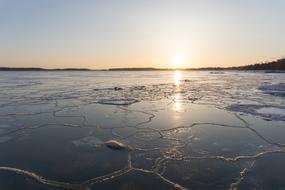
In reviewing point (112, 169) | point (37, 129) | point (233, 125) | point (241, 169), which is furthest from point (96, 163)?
point (233, 125)

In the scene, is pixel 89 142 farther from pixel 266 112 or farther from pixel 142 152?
pixel 266 112

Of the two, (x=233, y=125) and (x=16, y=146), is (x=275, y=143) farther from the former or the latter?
(x=16, y=146)

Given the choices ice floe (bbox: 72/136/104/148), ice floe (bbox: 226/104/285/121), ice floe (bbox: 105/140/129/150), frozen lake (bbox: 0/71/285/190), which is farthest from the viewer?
ice floe (bbox: 226/104/285/121)

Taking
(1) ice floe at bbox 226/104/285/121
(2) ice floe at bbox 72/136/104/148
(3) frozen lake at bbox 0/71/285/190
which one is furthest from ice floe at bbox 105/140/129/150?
(1) ice floe at bbox 226/104/285/121

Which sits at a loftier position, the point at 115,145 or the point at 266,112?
the point at 115,145

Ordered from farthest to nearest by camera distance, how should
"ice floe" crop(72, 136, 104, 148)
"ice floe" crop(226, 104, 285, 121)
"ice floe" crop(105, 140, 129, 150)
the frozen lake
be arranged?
1. "ice floe" crop(226, 104, 285, 121)
2. "ice floe" crop(72, 136, 104, 148)
3. "ice floe" crop(105, 140, 129, 150)
4. the frozen lake

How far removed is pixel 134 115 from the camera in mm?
8695

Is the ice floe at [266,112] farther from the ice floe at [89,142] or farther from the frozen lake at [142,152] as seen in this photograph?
the ice floe at [89,142]

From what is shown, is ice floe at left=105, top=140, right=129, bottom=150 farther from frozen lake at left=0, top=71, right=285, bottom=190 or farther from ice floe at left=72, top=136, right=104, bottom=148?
ice floe at left=72, top=136, right=104, bottom=148

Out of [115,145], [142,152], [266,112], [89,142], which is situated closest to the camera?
[142,152]

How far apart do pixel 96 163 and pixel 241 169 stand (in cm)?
233

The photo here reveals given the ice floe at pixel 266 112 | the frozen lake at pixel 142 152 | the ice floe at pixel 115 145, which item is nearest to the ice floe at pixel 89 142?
the frozen lake at pixel 142 152

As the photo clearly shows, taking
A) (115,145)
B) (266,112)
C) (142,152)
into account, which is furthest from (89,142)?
(266,112)

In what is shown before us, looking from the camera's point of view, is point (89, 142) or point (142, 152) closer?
point (142, 152)
